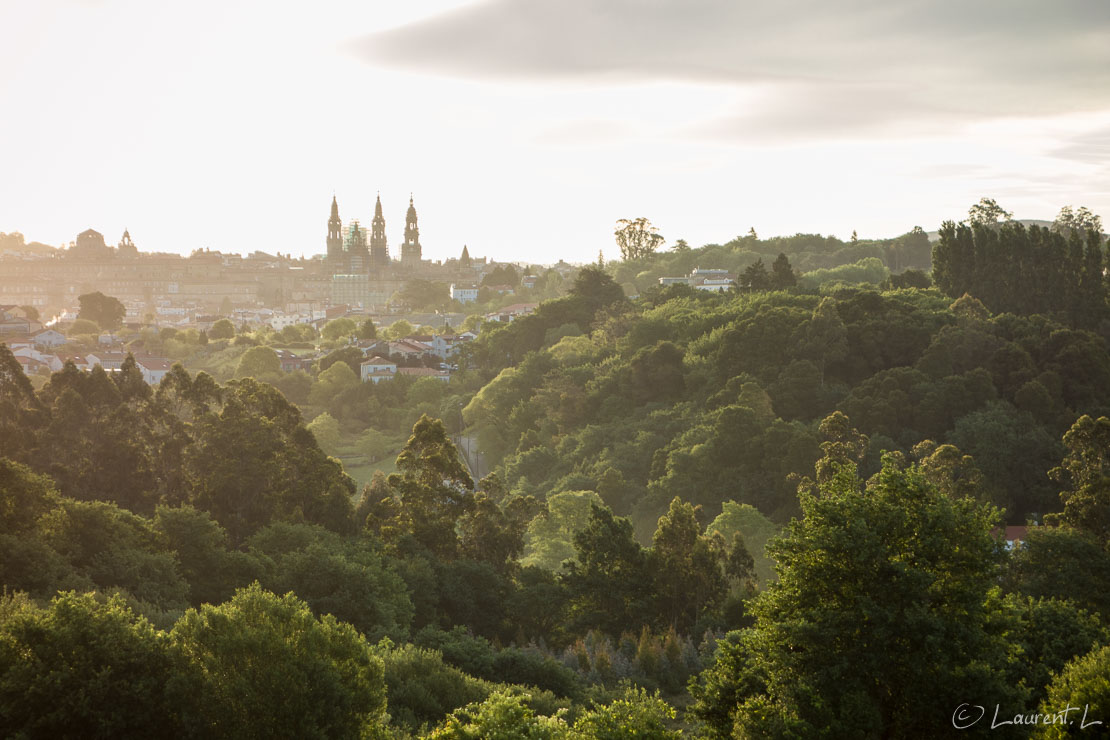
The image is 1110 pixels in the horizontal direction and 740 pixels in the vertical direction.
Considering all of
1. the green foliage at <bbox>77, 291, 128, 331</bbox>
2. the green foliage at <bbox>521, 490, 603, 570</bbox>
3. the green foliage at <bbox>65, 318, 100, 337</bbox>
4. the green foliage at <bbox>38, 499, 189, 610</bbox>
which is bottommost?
the green foliage at <bbox>521, 490, 603, 570</bbox>

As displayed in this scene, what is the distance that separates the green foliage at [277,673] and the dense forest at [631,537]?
0.10ft

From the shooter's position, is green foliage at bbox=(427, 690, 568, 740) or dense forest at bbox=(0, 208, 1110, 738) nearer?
green foliage at bbox=(427, 690, 568, 740)

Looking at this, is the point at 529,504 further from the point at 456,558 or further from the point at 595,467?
the point at 595,467

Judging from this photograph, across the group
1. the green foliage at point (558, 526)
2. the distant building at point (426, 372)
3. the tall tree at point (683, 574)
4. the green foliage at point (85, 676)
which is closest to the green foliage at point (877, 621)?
the green foliage at point (85, 676)

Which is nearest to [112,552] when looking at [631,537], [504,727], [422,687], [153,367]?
[422,687]

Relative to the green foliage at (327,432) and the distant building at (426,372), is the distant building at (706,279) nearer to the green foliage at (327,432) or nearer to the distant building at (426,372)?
the distant building at (426,372)

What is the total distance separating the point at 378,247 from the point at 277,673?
5829 inches

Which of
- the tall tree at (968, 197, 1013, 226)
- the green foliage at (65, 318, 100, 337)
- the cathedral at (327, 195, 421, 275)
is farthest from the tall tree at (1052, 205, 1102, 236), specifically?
the cathedral at (327, 195, 421, 275)

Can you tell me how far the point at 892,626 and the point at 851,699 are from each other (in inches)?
35.3

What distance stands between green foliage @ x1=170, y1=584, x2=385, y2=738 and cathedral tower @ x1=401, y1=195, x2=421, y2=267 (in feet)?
484

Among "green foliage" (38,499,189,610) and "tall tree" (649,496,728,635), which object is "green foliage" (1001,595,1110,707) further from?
"green foliage" (38,499,189,610)

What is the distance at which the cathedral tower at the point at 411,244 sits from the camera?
516 feet

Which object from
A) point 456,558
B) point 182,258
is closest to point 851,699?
point 456,558

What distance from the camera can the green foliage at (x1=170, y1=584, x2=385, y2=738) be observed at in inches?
401
